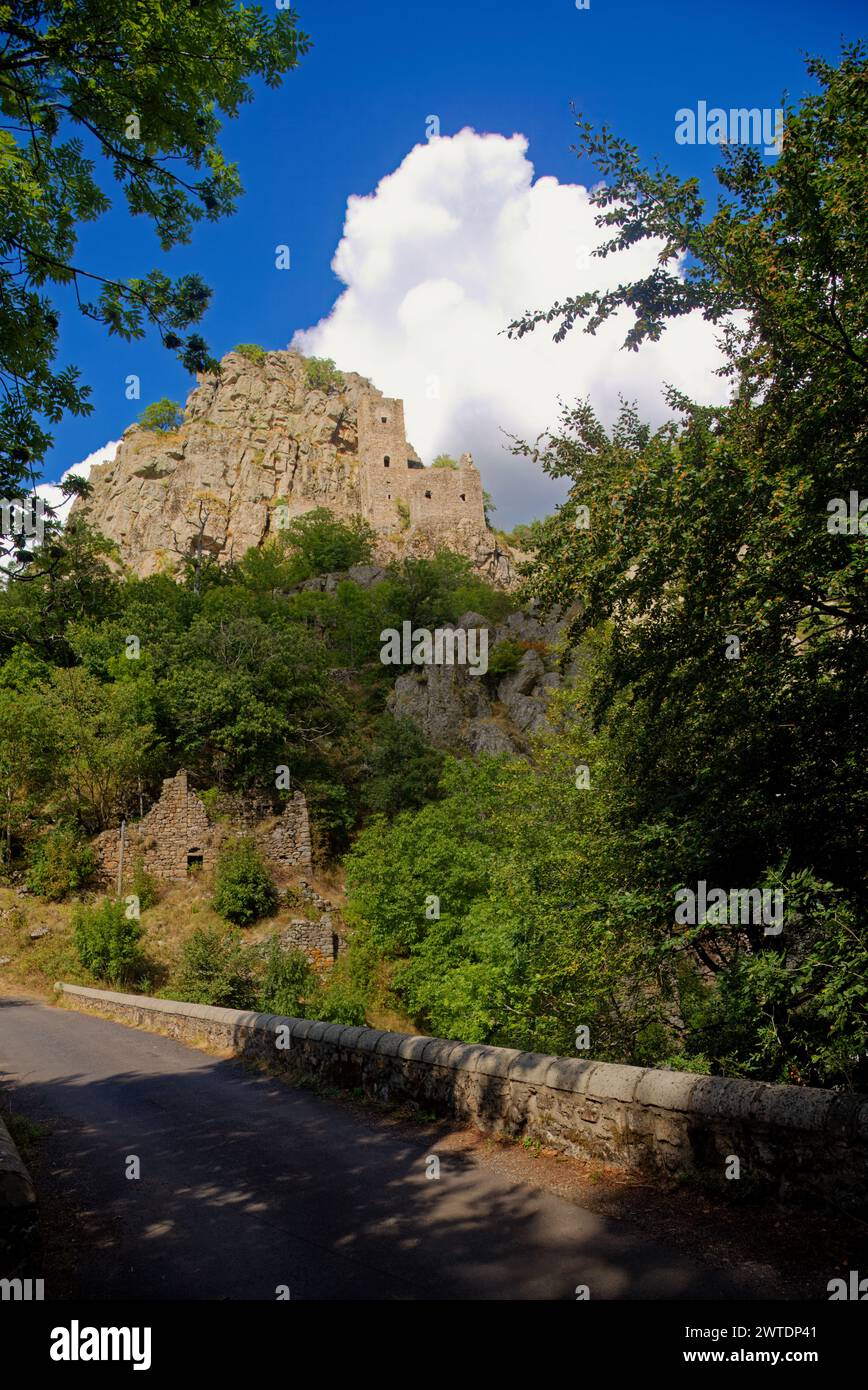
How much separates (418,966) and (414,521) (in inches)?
2310

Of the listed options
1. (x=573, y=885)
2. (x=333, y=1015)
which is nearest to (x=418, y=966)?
(x=333, y=1015)

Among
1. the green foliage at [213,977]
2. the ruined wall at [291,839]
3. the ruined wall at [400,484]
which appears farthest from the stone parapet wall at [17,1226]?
the ruined wall at [400,484]

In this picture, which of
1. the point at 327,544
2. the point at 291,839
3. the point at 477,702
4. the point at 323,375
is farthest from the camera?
the point at 323,375

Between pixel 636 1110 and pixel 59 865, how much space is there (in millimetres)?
23423

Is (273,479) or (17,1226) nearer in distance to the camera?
(17,1226)

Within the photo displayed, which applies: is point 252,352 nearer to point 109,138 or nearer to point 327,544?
point 327,544

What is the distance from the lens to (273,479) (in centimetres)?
8144

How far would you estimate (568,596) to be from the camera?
7.69m

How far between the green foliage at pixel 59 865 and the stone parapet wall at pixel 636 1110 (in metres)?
18.5

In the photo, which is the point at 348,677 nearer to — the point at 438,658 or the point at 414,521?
the point at 438,658

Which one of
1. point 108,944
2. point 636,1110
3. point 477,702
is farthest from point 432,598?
point 636,1110

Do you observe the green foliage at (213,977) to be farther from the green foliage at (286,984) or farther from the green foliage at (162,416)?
the green foliage at (162,416)

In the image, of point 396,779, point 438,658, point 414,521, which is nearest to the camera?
point 396,779

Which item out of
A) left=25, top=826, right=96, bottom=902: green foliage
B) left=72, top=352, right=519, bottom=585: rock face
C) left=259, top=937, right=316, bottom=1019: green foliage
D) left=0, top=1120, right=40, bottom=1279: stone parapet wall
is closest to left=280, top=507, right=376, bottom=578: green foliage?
left=72, top=352, right=519, bottom=585: rock face
